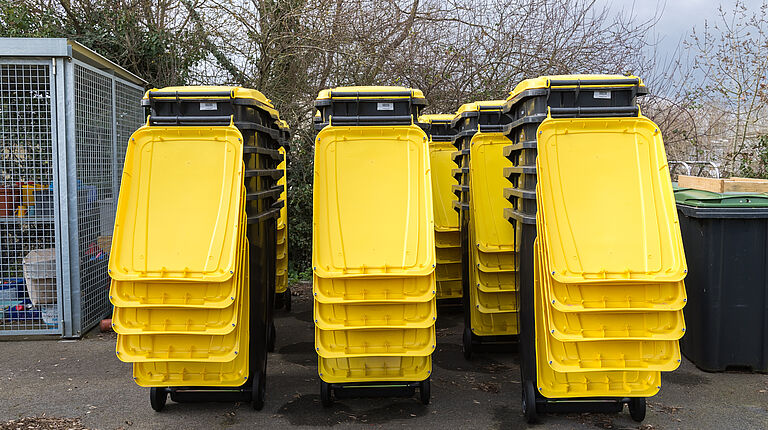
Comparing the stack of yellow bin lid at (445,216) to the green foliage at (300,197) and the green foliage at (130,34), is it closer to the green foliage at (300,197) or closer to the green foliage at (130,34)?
the green foliage at (300,197)

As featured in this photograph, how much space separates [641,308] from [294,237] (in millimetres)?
6360

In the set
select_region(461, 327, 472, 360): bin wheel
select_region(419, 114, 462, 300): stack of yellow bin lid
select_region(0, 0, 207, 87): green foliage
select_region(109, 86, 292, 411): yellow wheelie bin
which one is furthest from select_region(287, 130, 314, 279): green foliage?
select_region(109, 86, 292, 411): yellow wheelie bin

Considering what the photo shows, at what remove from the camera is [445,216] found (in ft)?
23.3

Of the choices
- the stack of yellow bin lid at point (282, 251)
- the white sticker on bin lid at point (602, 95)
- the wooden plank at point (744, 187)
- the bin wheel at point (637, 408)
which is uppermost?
the white sticker on bin lid at point (602, 95)

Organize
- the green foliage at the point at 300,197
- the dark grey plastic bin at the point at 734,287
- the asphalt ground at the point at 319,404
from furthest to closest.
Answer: the green foliage at the point at 300,197, the dark grey plastic bin at the point at 734,287, the asphalt ground at the point at 319,404

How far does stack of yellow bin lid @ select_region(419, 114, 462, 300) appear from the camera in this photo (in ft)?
23.2

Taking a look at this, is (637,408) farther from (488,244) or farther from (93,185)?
(93,185)

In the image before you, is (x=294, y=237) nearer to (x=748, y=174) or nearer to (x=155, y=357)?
(x=155, y=357)

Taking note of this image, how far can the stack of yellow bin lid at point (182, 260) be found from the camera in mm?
3896

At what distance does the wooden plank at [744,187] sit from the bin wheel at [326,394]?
173 inches

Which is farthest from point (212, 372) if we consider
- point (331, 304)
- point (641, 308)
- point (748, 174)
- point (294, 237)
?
point (748, 174)

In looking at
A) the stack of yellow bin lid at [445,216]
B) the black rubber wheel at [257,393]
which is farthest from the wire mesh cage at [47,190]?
the stack of yellow bin lid at [445,216]

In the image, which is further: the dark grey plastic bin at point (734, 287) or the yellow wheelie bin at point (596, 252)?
the dark grey plastic bin at point (734, 287)

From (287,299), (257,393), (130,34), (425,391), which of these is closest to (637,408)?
(425,391)
